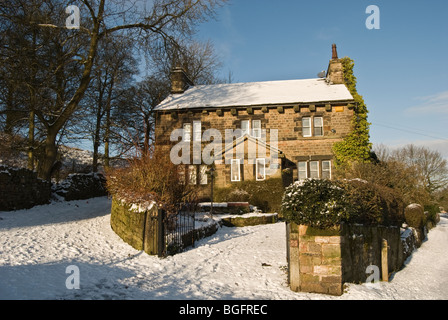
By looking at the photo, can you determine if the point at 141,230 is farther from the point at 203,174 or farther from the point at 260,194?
the point at 203,174

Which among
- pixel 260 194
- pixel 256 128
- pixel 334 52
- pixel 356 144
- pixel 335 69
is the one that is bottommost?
pixel 260 194

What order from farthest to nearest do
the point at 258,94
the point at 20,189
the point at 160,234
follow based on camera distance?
1. the point at 258,94
2. the point at 20,189
3. the point at 160,234

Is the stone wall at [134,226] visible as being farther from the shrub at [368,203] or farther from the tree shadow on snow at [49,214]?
the shrub at [368,203]

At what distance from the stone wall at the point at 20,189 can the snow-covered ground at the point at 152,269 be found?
1.67 metres

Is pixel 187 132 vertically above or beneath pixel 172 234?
above

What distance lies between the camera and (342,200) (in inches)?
245

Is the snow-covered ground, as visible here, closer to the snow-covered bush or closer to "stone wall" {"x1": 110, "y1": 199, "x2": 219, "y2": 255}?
"stone wall" {"x1": 110, "y1": 199, "x2": 219, "y2": 255}

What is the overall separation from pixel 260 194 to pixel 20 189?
12.1 m

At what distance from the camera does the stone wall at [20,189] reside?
1296 cm

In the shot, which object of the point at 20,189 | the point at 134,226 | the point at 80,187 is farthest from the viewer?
the point at 80,187

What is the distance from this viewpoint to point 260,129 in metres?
22.3

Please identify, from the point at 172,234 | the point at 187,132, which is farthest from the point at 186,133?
the point at 172,234

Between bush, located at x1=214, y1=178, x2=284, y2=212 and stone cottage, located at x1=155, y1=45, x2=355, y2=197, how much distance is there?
2.84ft
